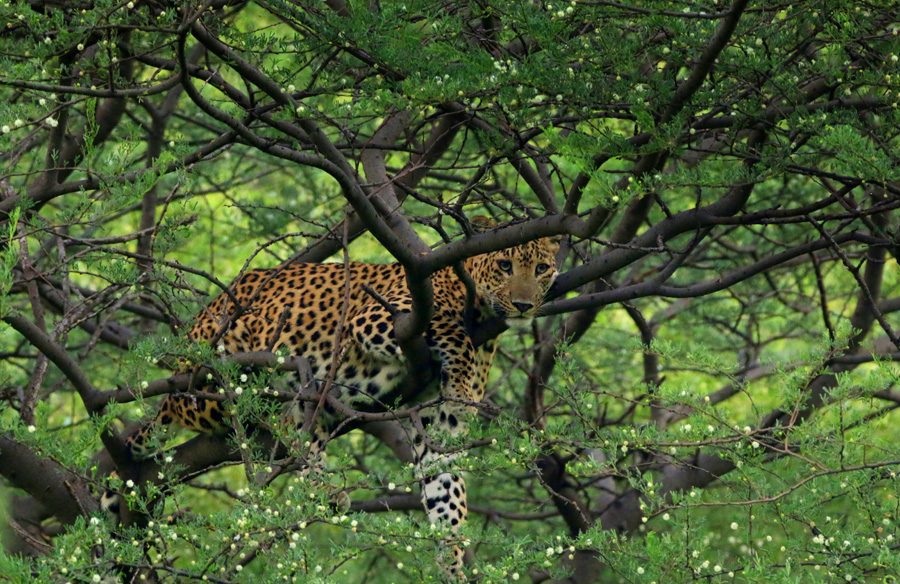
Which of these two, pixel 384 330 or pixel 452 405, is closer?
pixel 384 330

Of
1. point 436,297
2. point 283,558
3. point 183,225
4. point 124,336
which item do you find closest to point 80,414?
point 124,336

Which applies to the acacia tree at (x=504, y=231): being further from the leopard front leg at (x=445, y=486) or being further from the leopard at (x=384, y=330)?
the leopard front leg at (x=445, y=486)

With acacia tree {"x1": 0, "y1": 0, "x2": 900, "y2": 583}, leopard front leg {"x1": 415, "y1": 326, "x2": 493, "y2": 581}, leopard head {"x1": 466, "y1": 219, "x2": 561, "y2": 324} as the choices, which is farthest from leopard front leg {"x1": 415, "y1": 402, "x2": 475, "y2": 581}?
acacia tree {"x1": 0, "y1": 0, "x2": 900, "y2": 583}

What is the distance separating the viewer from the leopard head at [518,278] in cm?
684

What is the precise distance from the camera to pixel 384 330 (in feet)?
22.0

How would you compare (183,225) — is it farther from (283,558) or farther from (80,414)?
(80,414)

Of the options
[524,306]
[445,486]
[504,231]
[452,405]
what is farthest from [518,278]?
[504,231]

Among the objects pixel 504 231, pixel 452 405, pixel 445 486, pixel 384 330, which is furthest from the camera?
pixel 445 486

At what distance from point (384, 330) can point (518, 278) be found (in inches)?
36.4

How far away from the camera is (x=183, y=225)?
5164 millimetres

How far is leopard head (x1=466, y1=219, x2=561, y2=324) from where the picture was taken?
22.4 ft

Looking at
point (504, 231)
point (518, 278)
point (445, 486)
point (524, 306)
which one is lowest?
point (445, 486)

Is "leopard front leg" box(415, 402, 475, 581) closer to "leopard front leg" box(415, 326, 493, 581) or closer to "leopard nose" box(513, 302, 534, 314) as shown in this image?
"leopard front leg" box(415, 326, 493, 581)

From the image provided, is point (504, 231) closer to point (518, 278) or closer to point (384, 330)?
point (384, 330)
